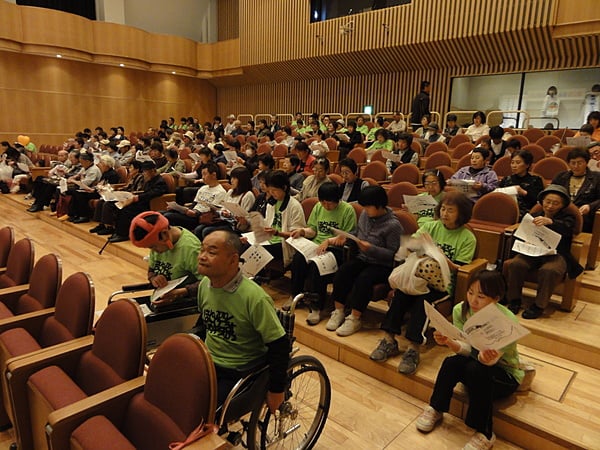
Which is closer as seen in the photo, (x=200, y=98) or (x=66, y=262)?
(x=66, y=262)

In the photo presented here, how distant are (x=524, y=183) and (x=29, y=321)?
3732mm

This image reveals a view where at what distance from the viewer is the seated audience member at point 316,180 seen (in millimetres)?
3928

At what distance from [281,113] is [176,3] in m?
5.54

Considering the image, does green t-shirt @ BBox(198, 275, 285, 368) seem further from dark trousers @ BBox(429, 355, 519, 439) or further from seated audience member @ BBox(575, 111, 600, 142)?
seated audience member @ BBox(575, 111, 600, 142)

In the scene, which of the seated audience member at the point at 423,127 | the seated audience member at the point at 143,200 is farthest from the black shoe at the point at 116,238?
the seated audience member at the point at 423,127

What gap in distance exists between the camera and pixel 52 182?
→ 21.0ft

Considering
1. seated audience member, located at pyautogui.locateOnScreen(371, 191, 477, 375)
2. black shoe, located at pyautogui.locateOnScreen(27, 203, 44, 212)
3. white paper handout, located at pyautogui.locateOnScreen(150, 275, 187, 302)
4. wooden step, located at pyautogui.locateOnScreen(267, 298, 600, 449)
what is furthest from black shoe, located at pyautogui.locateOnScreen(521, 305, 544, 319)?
black shoe, located at pyautogui.locateOnScreen(27, 203, 44, 212)

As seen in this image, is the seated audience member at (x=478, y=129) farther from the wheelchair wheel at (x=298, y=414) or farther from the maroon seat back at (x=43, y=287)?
the maroon seat back at (x=43, y=287)

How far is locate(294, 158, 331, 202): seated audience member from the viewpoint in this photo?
393 cm

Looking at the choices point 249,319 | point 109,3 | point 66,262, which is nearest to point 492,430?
point 249,319

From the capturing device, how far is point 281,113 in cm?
1320

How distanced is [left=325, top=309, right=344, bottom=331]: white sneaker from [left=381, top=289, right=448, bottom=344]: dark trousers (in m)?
0.40

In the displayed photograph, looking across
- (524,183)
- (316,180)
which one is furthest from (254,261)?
(524,183)

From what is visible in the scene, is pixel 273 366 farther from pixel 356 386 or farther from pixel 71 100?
pixel 71 100
